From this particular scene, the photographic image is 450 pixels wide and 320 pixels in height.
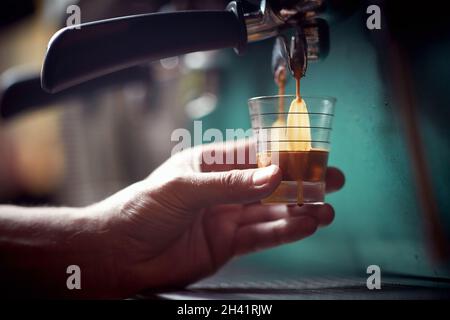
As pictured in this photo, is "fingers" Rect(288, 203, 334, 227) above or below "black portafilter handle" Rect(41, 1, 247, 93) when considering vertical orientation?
below

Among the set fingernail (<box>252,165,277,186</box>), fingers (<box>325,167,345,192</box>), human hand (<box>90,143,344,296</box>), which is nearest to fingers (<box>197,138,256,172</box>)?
human hand (<box>90,143,344,296</box>)

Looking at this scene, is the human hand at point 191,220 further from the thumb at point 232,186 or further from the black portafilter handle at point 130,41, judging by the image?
the black portafilter handle at point 130,41

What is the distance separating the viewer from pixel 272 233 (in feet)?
2.50

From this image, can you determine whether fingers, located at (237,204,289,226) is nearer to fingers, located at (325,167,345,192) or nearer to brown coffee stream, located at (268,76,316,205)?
fingers, located at (325,167,345,192)

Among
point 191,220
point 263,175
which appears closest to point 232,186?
point 263,175

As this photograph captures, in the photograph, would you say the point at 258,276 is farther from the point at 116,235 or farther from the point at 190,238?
the point at 116,235

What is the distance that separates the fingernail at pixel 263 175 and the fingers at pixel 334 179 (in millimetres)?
213

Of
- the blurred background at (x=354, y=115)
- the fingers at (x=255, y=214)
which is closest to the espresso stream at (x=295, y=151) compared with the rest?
the blurred background at (x=354, y=115)

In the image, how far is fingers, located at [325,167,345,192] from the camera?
2.35 ft

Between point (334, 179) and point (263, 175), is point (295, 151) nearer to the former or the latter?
point (263, 175)

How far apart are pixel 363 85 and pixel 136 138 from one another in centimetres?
77

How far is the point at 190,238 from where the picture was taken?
75 cm

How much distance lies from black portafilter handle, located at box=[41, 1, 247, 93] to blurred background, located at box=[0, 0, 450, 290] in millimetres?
175
